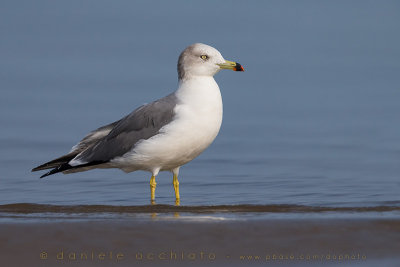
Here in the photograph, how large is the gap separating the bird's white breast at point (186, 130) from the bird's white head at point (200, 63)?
81 mm

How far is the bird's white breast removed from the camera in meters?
8.52

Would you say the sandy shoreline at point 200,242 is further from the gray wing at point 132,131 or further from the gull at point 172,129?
the gray wing at point 132,131

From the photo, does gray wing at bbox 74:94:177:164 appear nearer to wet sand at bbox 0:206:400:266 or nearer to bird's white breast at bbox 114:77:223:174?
bird's white breast at bbox 114:77:223:174

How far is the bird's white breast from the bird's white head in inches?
3.2

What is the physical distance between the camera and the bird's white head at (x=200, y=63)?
29.3 feet

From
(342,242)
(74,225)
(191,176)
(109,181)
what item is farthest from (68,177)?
(342,242)

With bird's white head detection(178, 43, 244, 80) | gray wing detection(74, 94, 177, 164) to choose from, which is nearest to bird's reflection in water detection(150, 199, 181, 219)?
gray wing detection(74, 94, 177, 164)

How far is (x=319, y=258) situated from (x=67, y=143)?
771cm

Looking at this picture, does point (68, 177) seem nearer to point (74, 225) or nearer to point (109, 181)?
point (109, 181)

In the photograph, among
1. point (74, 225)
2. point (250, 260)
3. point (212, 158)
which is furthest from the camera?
point (212, 158)

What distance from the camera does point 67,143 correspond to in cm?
1314

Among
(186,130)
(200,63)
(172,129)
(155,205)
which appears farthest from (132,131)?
(200,63)

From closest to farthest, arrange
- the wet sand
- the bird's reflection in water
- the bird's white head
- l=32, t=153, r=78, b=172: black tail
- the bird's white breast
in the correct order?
the wet sand → the bird's reflection in water → the bird's white breast → the bird's white head → l=32, t=153, r=78, b=172: black tail

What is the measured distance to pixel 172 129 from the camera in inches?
336
